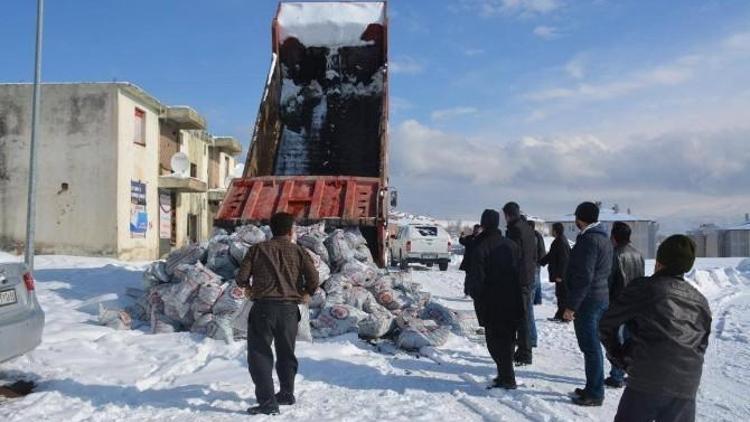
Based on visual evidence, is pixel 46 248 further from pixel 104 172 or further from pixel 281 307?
pixel 281 307

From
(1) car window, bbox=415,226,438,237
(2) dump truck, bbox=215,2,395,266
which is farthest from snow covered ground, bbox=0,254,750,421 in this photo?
(1) car window, bbox=415,226,438,237

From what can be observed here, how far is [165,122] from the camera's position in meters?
24.8

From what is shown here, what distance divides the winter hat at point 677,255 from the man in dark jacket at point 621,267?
88.2 inches

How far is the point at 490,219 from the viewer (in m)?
5.70

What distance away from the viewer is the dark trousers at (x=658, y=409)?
2996 millimetres

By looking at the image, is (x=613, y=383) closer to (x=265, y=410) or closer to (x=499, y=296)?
(x=499, y=296)

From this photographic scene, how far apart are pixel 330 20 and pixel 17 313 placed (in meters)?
11.1

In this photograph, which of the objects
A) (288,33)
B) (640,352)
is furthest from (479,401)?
(288,33)

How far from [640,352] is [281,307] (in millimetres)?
2494

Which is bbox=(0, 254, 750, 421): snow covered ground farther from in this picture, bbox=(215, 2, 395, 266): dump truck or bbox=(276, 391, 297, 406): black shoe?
bbox=(215, 2, 395, 266): dump truck

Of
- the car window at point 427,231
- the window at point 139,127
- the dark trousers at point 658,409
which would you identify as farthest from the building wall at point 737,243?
the dark trousers at point 658,409

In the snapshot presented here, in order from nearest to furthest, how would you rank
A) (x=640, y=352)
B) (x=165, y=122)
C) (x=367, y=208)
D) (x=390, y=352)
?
(x=640, y=352) < (x=390, y=352) < (x=367, y=208) < (x=165, y=122)

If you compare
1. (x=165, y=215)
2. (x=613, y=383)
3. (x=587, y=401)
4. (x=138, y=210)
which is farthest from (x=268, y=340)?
(x=165, y=215)

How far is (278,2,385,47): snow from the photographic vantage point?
14.4 m
